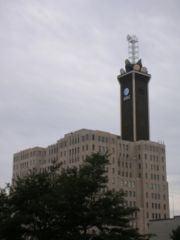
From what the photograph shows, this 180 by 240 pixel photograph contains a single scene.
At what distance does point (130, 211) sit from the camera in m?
39.7

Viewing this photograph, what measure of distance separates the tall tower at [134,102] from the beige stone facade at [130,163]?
6.58 metres

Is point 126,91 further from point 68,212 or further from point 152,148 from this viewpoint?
point 68,212

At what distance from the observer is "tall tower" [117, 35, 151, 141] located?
563ft

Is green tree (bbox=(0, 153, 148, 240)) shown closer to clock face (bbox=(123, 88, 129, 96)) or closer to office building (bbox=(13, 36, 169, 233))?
office building (bbox=(13, 36, 169, 233))

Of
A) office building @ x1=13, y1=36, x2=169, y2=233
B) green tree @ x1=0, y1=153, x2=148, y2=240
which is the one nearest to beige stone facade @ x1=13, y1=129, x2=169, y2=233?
office building @ x1=13, y1=36, x2=169, y2=233

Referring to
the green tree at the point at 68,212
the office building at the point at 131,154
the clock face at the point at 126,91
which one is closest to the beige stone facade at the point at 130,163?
the office building at the point at 131,154

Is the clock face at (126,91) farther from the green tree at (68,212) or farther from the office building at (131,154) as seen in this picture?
the green tree at (68,212)

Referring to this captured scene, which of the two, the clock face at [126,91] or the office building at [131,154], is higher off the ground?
the clock face at [126,91]

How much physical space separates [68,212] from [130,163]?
12781 cm

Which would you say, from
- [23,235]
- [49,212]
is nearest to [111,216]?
[49,212]

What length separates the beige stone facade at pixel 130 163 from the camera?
507 ft

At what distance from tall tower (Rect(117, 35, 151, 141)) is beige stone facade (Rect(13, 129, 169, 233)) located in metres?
6.58

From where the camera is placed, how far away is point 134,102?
174 metres

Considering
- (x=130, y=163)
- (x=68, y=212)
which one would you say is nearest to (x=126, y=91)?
(x=130, y=163)
